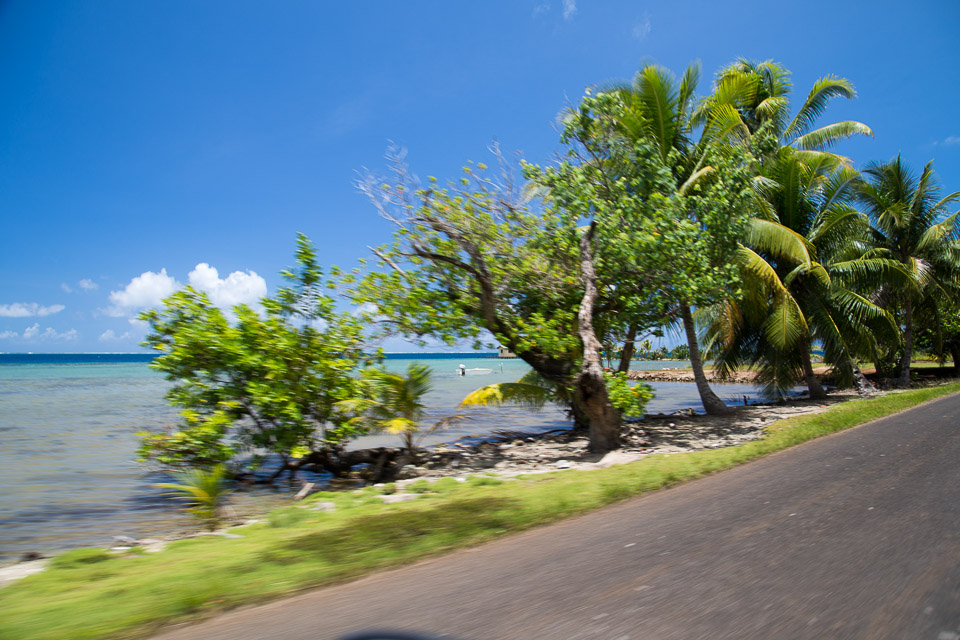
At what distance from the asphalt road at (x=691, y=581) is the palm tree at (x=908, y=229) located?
24.3 m

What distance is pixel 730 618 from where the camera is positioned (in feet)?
9.36

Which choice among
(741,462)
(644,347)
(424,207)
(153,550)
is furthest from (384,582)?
(644,347)

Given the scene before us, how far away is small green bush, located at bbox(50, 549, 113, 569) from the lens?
13.8 feet

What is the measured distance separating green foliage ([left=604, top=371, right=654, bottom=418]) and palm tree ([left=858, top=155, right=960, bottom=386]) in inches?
801

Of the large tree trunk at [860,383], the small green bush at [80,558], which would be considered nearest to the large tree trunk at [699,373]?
the large tree trunk at [860,383]

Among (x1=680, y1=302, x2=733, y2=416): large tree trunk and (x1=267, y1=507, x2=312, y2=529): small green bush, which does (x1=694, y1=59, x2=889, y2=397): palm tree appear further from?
(x1=267, y1=507, x2=312, y2=529): small green bush

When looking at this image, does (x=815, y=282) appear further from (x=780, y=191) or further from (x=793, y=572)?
(x=793, y=572)

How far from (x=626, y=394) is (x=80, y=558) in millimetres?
8974

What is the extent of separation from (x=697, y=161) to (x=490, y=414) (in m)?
13.2

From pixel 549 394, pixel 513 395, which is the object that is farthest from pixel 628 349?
pixel 513 395

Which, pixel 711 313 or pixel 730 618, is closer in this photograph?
pixel 730 618

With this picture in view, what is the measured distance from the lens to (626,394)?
405 inches

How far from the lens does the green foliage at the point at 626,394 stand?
10273 millimetres

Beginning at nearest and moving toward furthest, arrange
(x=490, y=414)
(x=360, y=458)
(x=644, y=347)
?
(x=360, y=458) → (x=644, y=347) → (x=490, y=414)
